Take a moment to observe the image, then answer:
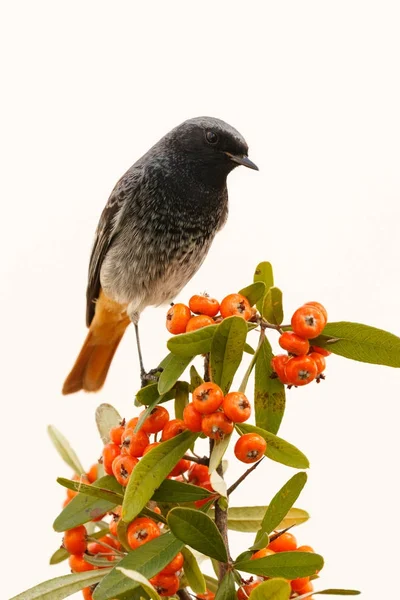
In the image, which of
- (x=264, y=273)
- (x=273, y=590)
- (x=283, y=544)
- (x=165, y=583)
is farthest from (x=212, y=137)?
(x=273, y=590)

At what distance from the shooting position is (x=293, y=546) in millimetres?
1806

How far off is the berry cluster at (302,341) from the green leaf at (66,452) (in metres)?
0.86

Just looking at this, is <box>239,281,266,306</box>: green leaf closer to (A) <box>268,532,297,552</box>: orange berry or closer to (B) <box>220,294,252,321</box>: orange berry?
(B) <box>220,294,252,321</box>: orange berry

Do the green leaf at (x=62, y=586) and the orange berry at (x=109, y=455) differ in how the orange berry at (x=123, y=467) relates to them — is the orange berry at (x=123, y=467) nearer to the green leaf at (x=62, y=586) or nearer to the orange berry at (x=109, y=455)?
the orange berry at (x=109, y=455)

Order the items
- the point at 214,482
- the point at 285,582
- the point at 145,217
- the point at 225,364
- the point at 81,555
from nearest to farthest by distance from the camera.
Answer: the point at 285,582 → the point at 214,482 → the point at 225,364 → the point at 81,555 → the point at 145,217

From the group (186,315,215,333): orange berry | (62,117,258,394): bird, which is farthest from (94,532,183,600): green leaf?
(62,117,258,394): bird

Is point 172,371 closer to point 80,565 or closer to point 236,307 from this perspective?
point 236,307

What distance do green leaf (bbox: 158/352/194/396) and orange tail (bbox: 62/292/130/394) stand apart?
2.25 m

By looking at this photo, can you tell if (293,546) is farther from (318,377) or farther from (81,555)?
(81,555)

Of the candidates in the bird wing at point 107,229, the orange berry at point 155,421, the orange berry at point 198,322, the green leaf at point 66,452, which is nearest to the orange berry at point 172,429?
the orange berry at point 155,421

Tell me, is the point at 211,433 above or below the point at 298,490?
above

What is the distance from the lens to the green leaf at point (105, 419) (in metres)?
2.23

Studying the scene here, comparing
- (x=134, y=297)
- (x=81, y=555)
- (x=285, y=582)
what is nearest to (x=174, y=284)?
(x=134, y=297)

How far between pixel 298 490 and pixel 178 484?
Result: 0.28m
